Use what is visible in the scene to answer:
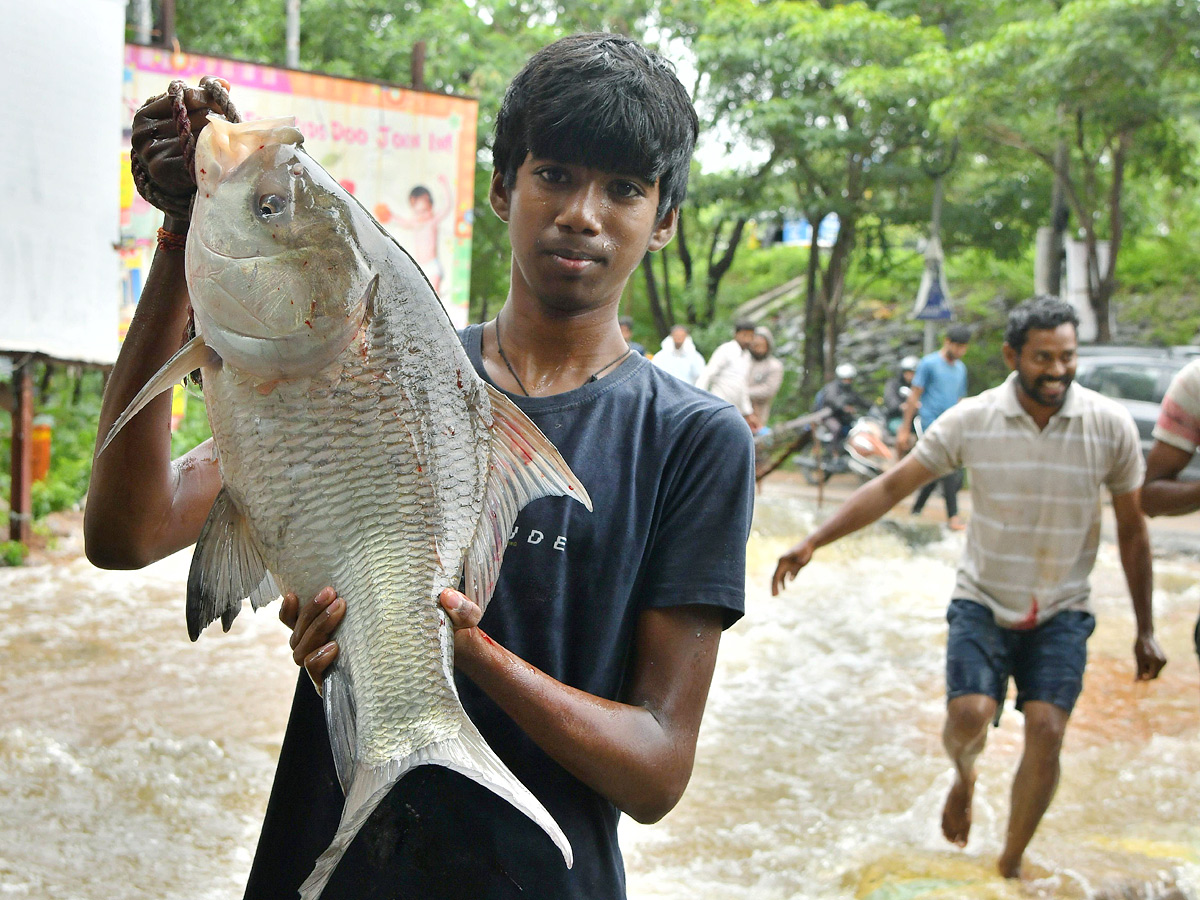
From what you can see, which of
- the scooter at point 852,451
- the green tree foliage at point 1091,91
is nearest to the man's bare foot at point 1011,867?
the scooter at point 852,451

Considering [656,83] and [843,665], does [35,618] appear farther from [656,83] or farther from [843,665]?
[656,83]

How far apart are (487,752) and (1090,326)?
18243 millimetres

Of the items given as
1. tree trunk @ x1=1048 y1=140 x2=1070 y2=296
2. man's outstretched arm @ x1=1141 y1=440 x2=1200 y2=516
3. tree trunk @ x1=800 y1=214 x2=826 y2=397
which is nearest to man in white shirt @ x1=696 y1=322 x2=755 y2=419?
man's outstretched arm @ x1=1141 y1=440 x2=1200 y2=516

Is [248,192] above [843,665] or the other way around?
above

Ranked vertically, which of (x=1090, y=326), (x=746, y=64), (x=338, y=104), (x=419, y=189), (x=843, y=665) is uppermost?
(x=746, y=64)

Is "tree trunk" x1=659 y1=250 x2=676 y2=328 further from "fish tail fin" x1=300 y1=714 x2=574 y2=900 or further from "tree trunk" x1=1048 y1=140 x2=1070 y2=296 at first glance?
"fish tail fin" x1=300 y1=714 x2=574 y2=900

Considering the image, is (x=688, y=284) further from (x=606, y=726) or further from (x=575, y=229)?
(x=606, y=726)

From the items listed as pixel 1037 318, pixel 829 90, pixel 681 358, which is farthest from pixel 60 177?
pixel 829 90

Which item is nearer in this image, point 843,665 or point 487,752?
point 487,752

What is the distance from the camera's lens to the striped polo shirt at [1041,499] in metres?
4.21

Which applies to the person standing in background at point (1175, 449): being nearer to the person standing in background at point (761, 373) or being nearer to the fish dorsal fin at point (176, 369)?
the fish dorsal fin at point (176, 369)

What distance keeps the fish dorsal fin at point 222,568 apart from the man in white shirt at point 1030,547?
2805 mm

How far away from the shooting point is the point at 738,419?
1.64m

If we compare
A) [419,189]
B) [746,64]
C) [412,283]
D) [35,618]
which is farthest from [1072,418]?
[746,64]
